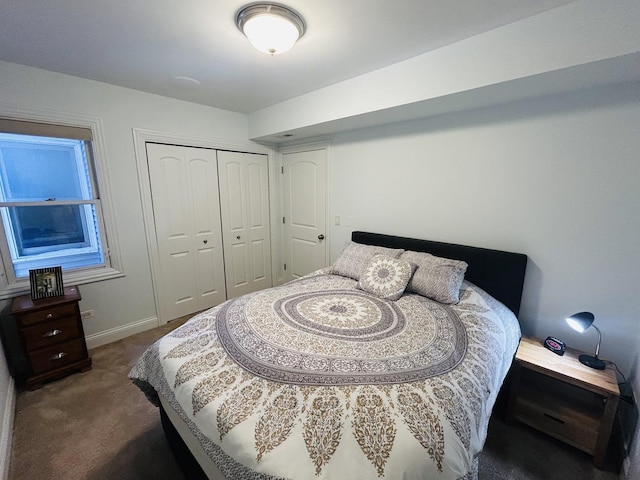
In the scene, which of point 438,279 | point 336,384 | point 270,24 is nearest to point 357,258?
point 438,279

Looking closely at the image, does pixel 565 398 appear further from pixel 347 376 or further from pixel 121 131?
pixel 121 131

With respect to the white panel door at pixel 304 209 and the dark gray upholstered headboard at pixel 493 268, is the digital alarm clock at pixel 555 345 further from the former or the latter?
the white panel door at pixel 304 209

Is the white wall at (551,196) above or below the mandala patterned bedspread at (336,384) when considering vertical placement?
above

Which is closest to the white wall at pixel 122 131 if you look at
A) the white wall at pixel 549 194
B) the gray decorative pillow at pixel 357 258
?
the gray decorative pillow at pixel 357 258

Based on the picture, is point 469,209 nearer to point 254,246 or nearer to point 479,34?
point 479,34

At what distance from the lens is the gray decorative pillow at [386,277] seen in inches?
76.4

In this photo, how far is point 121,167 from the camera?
2.46 metres

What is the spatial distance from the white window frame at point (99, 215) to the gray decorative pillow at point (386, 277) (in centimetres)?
234

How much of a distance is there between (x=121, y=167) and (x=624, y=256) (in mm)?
3851

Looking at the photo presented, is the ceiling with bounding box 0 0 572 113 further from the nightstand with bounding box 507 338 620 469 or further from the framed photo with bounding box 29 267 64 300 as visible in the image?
the nightstand with bounding box 507 338 620 469

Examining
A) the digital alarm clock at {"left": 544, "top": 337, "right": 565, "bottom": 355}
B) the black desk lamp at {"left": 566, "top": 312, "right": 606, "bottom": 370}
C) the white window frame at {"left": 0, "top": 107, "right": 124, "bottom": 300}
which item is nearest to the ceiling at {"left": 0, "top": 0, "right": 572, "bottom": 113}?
the white window frame at {"left": 0, "top": 107, "right": 124, "bottom": 300}

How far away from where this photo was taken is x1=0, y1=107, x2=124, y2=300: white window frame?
2018mm

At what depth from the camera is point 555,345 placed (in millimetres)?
1688

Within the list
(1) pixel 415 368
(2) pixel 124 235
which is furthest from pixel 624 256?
(2) pixel 124 235
